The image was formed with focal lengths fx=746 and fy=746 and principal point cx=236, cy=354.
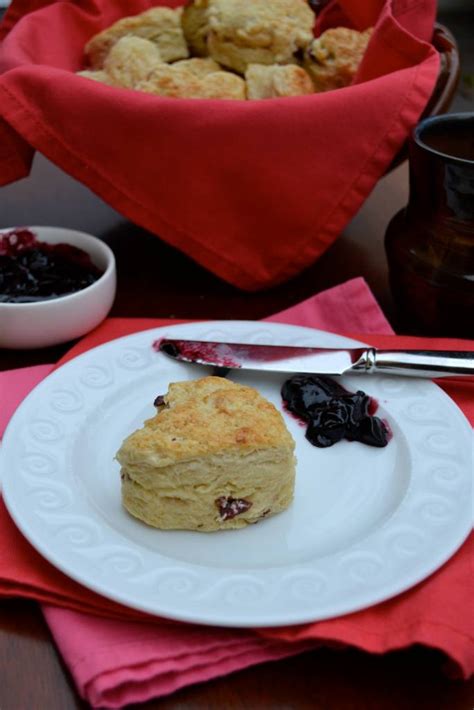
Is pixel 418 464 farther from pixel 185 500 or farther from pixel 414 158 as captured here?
pixel 414 158

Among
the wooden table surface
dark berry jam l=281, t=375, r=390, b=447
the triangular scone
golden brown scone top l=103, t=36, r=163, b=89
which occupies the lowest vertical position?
dark berry jam l=281, t=375, r=390, b=447

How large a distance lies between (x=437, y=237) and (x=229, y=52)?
621mm

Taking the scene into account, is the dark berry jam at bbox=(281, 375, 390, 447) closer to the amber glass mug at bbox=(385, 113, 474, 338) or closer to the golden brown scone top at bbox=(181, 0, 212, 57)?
the amber glass mug at bbox=(385, 113, 474, 338)

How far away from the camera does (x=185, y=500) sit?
2.73ft

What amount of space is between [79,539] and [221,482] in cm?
17

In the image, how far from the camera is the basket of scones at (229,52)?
4.43 feet

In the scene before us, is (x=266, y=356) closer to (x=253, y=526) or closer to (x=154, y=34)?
(x=253, y=526)

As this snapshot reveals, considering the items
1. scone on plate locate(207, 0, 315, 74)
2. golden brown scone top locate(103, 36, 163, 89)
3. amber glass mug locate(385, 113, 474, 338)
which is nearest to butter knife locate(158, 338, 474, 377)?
amber glass mug locate(385, 113, 474, 338)

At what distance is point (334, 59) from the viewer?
56.7 inches

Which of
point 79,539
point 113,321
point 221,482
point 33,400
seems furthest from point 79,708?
point 113,321

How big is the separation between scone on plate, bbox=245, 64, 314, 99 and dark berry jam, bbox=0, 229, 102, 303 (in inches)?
17.5

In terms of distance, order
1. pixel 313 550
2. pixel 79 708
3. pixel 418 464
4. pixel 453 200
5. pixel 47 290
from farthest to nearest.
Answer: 1. pixel 47 290
2. pixel 453 200
3. pixel 418 464
4. pixel 313 550
5. pixel 79 708

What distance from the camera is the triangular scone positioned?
2.71ft

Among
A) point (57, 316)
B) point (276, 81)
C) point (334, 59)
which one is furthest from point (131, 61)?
point (57, 316)
